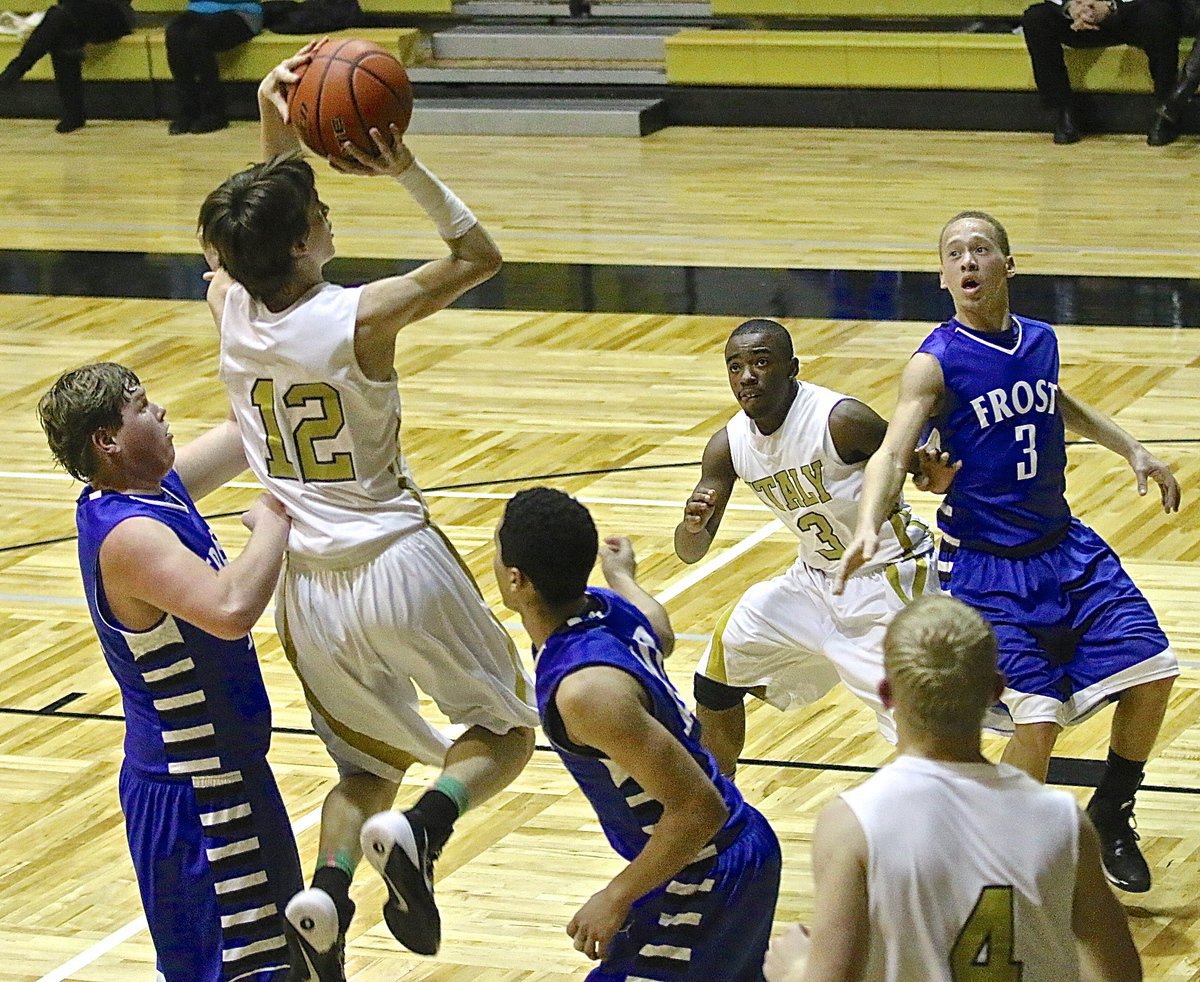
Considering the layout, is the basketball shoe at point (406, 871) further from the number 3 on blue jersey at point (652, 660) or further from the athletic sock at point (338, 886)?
the number 3 on blue jersey at point (652, 660)

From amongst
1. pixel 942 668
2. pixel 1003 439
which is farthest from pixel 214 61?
pixel 942 668

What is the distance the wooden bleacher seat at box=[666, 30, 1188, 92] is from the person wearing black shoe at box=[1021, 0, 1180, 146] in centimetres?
21

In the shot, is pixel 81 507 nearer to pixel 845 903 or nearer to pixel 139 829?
pixel 139 829

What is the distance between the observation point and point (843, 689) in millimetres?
5637

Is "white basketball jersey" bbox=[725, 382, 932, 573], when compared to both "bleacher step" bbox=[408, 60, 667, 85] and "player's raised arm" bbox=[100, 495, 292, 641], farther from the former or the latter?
"bleacher step" bbox=[408, 60, 667, 85]

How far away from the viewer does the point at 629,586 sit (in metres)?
3.35

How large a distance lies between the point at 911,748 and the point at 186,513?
63.4 inches

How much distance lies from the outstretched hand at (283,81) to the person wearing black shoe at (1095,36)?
30.3ft

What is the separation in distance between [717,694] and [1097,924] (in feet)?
7.66

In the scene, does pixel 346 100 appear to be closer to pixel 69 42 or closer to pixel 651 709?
pixel 651 709

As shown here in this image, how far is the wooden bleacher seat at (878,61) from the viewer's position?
12.6 meters

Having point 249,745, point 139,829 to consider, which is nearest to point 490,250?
point 249,745

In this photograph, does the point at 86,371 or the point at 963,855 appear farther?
the point at 86,371

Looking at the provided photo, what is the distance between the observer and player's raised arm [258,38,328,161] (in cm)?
394
